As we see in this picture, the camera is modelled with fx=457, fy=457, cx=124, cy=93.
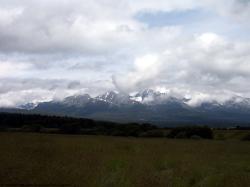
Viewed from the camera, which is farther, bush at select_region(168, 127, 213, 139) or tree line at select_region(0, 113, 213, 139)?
tree line at select_region(0, 113, 213, 139)

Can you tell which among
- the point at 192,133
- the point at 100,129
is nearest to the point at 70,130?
the point at 100,129

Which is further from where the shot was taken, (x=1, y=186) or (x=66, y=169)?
(x=66, y=169)

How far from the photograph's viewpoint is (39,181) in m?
20.4

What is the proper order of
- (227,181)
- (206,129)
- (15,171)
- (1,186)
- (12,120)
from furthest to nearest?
(12,120) < (206,129) < (15,171) < (227,181) < (1,186)

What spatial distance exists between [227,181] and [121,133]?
86.9 m

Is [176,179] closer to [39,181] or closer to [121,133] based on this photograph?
[39,181]

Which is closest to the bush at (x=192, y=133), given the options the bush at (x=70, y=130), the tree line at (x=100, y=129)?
the tree line at (x=100, y=129)

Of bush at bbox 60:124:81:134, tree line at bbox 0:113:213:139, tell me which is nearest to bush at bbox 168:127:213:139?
tree line at bbox 0:113:213:139

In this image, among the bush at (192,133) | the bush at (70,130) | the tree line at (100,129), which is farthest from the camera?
the bush at (70,130)

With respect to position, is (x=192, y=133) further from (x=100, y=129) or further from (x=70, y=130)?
(x=70, y=130)

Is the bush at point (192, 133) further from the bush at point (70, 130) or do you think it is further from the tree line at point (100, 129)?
the bush at point (70, 130)

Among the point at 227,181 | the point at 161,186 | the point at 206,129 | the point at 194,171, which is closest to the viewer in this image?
the point at 161,186

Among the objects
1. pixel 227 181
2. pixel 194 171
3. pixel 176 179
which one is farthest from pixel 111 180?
pixel 194 171

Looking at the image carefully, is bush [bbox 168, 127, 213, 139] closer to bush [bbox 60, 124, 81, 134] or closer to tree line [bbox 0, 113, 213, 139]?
tree line [bbox 0, 113, 213, 139]
